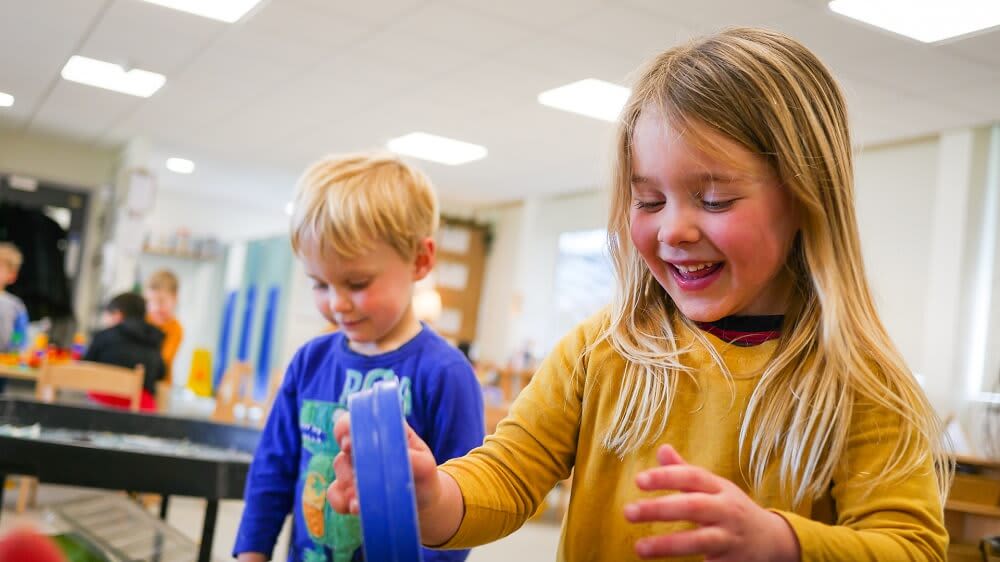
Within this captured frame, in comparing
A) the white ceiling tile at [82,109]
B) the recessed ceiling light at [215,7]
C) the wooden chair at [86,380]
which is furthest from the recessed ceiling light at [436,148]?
the wooden chair at [86,380]

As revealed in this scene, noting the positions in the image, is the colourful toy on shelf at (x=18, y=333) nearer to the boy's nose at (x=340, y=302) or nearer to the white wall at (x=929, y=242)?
the white wall at (x=929, y=242)

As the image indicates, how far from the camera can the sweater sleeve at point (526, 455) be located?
792mm

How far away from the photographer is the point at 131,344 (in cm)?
509

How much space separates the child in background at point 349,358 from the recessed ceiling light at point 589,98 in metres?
4.05

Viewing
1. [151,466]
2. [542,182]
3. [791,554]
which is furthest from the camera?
[542,182]

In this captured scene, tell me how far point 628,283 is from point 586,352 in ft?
0.30

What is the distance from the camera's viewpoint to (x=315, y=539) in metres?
1.36

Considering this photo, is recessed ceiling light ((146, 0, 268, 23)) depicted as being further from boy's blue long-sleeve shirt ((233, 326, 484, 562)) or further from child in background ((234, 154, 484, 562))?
boy's blue long-sleeve shirt ((233, 326, 484, 562))

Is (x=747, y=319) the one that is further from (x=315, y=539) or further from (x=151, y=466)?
(x=151, y=466)

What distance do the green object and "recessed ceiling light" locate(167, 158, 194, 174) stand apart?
9046mm

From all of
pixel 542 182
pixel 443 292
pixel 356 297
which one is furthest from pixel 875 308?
pixel 443 292

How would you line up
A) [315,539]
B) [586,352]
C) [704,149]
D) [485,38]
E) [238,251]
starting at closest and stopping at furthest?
[704,149] < [586,352] < [315,539] < [485,38] < [238,251]

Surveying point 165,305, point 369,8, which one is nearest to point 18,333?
point 165,305

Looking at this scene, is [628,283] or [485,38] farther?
[485,38]
